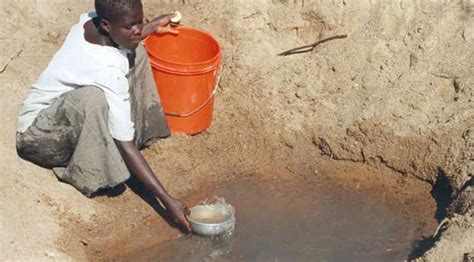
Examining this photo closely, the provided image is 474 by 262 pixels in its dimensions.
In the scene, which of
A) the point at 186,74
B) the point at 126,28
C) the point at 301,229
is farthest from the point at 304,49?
the point at 126,28

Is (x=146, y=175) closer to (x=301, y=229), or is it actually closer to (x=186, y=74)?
(x=186, y=74)

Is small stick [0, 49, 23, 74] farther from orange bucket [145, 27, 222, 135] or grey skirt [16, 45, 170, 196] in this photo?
orange bucket [145, 27, 222, 135]

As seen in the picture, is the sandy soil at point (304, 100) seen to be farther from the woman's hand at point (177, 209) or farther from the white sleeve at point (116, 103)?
the white sleeve at point (116, 103)

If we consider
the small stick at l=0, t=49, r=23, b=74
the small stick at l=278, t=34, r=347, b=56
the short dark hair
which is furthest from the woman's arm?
the small stick at l=278, t=34, r=347, b=56

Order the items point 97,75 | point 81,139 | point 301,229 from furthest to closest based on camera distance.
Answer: point 301,229 → point 81,139 → point 97,75

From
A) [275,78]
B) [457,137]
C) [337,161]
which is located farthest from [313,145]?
[457,137]

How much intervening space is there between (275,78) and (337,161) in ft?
2.45

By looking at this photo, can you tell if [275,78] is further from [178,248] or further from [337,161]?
[178,248]

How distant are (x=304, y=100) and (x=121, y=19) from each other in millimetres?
1784

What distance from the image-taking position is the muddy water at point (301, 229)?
14.9 ft

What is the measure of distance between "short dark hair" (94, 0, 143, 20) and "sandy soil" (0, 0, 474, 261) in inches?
41.6

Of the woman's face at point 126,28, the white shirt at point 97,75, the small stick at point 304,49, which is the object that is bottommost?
the small stick at point 304,49

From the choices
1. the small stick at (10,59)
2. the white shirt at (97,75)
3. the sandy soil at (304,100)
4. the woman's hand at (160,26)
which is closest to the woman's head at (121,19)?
the white shirt at (97,75)

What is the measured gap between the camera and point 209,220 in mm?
4574
